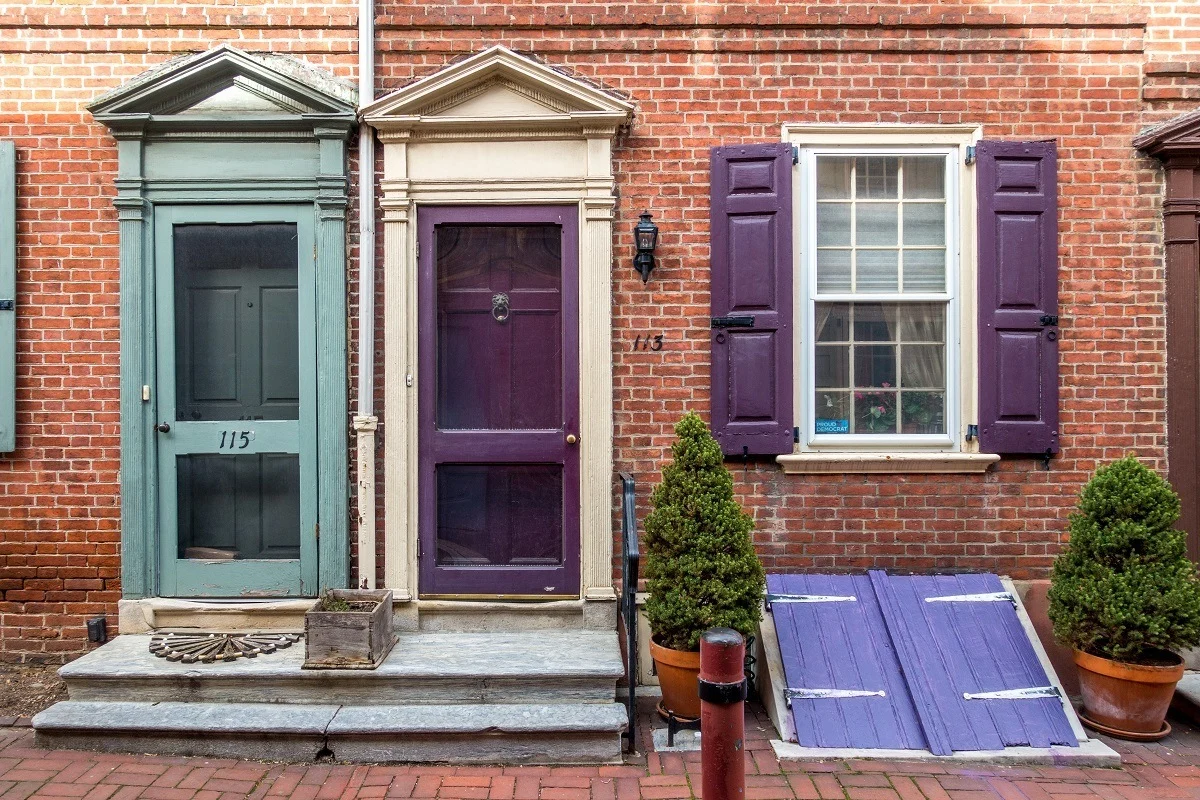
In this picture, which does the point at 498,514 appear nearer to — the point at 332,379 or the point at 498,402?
Result: the point at 498,402

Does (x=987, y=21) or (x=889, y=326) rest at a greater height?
(x=987, y=21)

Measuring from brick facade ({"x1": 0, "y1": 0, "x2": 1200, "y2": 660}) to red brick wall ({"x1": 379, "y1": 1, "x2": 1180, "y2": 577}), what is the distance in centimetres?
1

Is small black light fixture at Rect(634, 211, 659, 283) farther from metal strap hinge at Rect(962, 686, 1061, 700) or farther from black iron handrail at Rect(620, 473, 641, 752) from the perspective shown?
metal strap hinge at Rect(962, 686, 1061, 700)

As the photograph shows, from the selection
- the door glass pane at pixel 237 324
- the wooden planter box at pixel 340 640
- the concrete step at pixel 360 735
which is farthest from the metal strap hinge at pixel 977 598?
the door glass pane at pixel 237 324

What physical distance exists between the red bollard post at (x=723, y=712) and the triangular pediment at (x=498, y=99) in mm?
3104

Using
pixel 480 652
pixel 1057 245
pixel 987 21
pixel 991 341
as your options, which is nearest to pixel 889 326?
pixel 991 341

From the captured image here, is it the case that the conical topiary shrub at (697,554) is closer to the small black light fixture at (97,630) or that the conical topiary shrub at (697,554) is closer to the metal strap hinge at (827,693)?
the metal strap hinge at (827,693)

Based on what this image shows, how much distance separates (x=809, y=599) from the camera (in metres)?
4.39

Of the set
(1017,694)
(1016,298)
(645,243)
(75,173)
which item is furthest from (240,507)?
(1016,298)

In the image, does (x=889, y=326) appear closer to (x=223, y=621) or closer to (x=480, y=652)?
(x=480, y=652)

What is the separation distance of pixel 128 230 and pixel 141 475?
1.46 m

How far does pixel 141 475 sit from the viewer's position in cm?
463

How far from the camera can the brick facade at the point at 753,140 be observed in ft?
15.2

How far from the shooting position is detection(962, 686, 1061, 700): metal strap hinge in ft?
13.1
